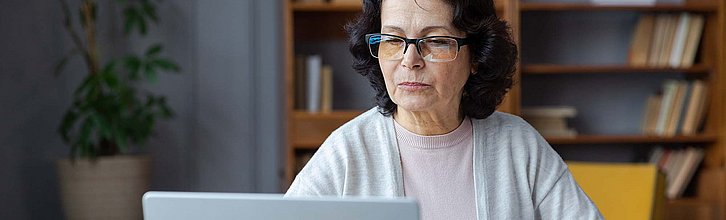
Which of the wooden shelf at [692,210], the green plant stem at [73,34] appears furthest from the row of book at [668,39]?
the green plant stem at [73,34]

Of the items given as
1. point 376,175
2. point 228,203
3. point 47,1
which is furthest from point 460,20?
point 47,1

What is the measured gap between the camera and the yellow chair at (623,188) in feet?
8.52

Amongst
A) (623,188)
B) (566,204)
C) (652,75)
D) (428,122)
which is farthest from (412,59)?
(652,75)

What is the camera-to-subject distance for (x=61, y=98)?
475 cm

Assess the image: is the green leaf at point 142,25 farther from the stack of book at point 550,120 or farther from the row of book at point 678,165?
the row of book at point 678,165

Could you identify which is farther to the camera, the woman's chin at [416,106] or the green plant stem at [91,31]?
the green plant stem at [91,31]

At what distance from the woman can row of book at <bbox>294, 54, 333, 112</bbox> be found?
2893mm

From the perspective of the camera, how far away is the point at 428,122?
68.6 inches

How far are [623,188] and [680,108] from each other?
2.29 metres

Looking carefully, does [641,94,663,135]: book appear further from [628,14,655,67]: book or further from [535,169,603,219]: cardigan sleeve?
[535,169,603,219]: cardigan sleeve

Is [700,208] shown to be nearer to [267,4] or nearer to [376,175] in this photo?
[267,4]

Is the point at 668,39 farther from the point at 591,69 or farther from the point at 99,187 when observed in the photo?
the point at 99,187

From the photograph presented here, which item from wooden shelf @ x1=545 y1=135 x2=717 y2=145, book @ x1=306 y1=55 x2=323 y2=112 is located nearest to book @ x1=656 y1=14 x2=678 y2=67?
wooden shelf @ x1=545 y1=135 x2=717 y2=145

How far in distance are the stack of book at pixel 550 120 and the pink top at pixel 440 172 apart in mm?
3042
